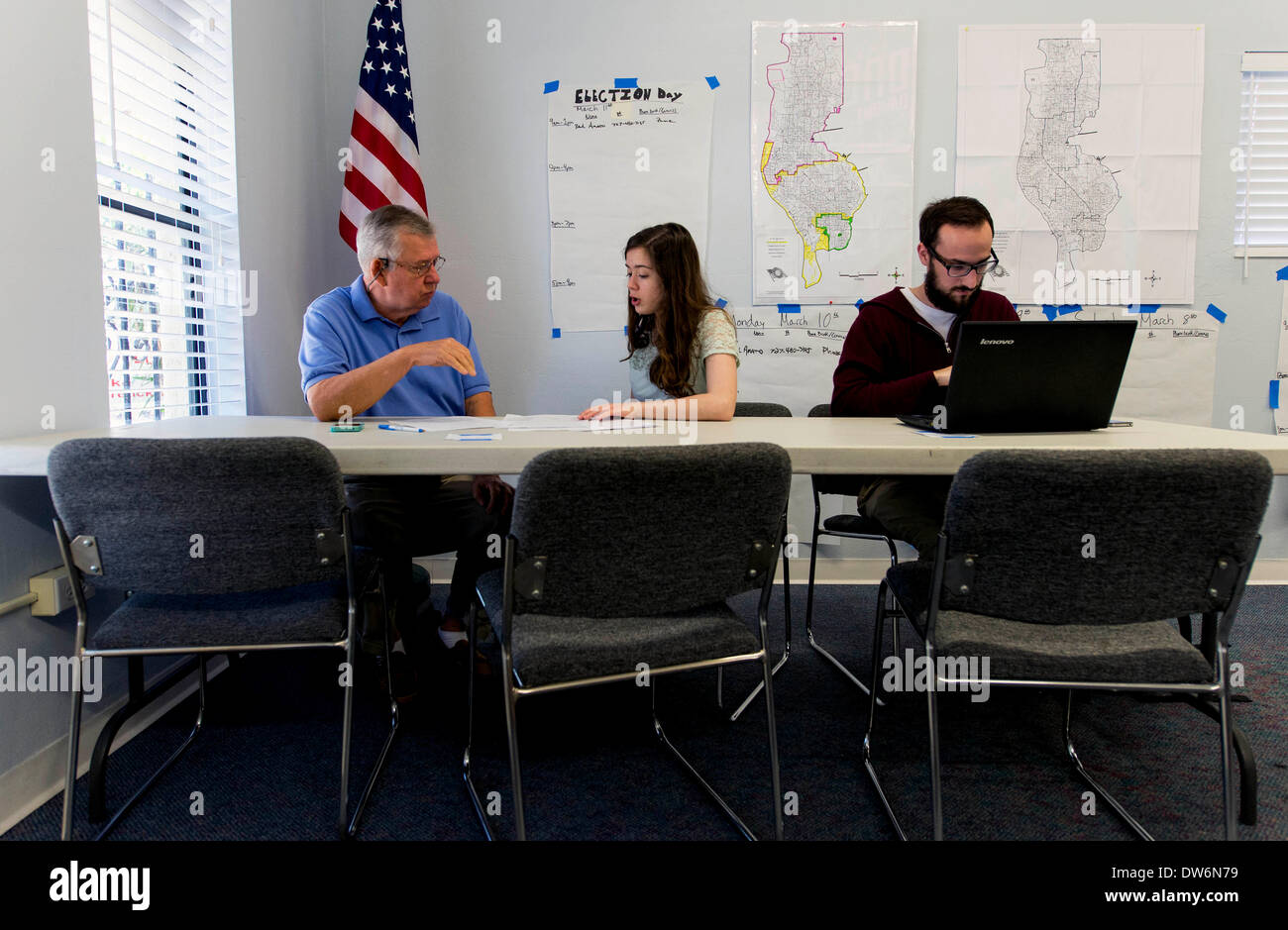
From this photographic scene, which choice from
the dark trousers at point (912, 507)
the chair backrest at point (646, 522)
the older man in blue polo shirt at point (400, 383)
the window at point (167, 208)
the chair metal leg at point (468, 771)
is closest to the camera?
the chair backrest at point (646, 522)

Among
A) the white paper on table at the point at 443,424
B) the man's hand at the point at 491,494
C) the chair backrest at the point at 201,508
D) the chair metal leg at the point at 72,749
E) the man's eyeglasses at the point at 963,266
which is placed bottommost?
the chair metal leg at the point at 72,749

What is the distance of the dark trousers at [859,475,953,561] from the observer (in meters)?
1.82

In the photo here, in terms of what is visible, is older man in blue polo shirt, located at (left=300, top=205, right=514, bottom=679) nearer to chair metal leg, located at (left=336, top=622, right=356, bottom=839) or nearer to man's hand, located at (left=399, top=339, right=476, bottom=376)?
man's hand, located at (left=399, top=339, right=476, bottom=376)

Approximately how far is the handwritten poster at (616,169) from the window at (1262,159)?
2132 mm

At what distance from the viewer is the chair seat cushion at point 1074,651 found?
4.33 feet

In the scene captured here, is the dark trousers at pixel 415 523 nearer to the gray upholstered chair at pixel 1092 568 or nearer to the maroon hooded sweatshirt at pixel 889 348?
the maroon hooded sweatshirt at pixel 889 348

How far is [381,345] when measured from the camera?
7.57 ft

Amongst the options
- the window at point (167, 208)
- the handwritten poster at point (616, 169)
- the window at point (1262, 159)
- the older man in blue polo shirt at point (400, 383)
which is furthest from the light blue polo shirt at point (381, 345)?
the window at point (1262, 159)

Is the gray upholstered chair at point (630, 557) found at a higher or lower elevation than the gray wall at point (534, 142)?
lower

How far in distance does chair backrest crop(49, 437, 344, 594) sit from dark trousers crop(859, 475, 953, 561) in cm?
120

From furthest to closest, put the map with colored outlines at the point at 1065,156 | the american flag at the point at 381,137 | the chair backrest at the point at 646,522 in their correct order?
1. the map with colored outlines at the point at 1065,156
2. the american flag at the point at 381,137
3. the chair backrest at the point at 646,522

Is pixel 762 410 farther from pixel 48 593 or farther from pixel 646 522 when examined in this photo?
pixel 48 593

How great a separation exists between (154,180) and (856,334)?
79.3 inches
